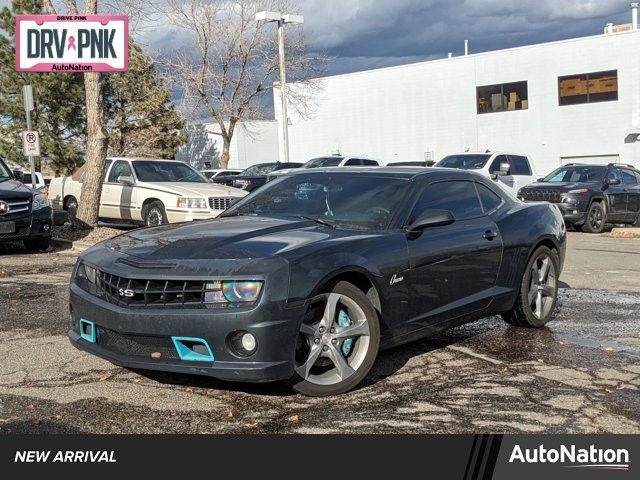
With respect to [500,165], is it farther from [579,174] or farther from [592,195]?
[592,195]

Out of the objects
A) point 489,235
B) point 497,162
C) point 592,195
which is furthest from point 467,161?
point 489,235

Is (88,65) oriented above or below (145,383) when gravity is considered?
above

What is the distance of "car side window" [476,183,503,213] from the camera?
670cm

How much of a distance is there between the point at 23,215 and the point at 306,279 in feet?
28.2

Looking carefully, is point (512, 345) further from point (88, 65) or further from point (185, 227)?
point (88, 65)

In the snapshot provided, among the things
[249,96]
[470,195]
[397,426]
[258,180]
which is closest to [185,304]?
[397,426]

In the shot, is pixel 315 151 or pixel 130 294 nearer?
pixel 130 294

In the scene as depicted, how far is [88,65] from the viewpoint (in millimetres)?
14484

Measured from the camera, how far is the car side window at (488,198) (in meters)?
6.70

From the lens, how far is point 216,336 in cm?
452

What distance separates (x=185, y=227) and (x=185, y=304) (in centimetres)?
122

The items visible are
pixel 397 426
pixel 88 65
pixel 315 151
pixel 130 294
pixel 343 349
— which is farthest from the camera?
pixel 315 151

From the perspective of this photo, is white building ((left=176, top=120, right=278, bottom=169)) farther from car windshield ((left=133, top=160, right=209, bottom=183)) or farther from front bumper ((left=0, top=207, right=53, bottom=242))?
front bumper ((left=0, top=207, right=53, bottom=242))

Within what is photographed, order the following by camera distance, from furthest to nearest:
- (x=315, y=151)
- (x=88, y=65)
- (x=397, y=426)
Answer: (x=315, y=151), (x=88, y=65), (x=397, y=426)
